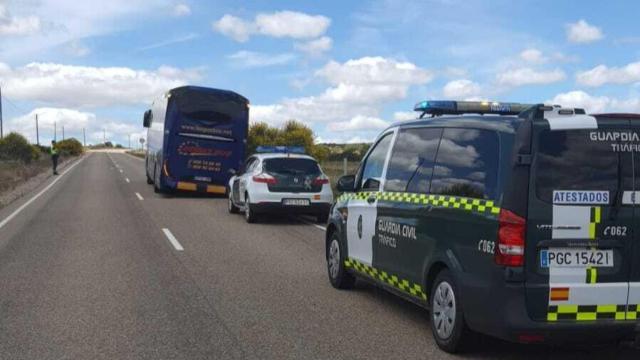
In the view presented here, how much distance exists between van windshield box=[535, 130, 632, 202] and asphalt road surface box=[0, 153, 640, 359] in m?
1.41

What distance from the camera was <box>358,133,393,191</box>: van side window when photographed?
7082 mm

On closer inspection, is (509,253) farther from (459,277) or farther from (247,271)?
(247,271)

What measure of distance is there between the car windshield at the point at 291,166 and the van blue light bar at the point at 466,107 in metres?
8.47

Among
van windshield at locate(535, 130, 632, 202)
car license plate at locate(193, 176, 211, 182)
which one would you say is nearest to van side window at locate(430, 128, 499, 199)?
van windshield at locate(535, 130, 632, 202)

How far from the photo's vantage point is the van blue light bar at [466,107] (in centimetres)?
631

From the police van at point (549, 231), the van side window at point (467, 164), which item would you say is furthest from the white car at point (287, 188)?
the police van at point (549, 231)

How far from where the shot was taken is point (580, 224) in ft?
16.2

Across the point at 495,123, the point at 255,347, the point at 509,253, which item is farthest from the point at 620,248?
the point at 255,347

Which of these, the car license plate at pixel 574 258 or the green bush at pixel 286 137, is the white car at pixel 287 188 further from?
the green bush at pixel 286 137

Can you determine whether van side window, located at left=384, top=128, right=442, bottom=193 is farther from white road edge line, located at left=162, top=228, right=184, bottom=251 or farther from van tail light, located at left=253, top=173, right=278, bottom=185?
van tail light, located at left=253, top=173, right=278, bottom=185

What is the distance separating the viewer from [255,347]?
18.6ft

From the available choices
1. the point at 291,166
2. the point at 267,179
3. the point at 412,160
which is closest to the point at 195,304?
the point at 412,160

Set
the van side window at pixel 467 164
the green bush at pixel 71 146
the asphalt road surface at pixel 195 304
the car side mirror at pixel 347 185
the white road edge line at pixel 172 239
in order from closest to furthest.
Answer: the van side window at pixel 467 164 < the asphalt road surface at pixel 195 304 < the car side mirror at pixel 347 185 < the white road edge line at pixel 172 239 < the green bush at pixel 71 146

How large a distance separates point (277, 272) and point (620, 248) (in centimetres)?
494
